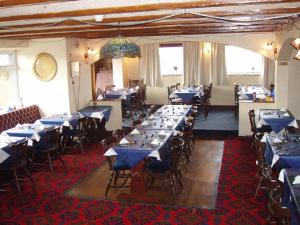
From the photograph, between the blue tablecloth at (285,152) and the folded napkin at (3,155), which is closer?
the blue tablecloth at (285,152)

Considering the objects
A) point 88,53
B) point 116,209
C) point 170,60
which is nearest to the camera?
point 116,209

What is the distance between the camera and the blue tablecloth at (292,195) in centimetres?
397

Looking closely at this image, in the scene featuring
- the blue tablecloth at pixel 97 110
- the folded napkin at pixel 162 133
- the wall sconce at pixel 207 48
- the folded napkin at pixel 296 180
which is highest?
the wall sconce at pixel 207 48

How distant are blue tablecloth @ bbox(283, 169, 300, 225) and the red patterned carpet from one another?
80 centimetres

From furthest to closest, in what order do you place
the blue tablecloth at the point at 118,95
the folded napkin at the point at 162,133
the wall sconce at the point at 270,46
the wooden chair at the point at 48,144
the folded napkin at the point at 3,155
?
the blue tablecloth at the point at 118,95
the wall sconce at the point at 270,46
the wooden chair at the point at 48,144
the folded napkin at the point at 162,133
the folded napkin at the point at 3,155

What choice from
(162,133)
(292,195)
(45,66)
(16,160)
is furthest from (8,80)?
(292,195)

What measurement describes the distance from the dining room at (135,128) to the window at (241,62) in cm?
41

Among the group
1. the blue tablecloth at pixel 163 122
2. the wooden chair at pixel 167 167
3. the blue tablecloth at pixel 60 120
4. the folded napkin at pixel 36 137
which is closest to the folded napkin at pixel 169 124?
the blue tablecloth at pixel 163 122

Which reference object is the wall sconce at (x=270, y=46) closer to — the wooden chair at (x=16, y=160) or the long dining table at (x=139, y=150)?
the long dining table at (x=139, y=150)

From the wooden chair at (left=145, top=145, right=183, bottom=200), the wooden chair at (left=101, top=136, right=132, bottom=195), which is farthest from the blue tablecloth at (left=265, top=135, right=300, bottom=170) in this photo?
the wooden chair at (left=101, top=136, right=132, bottom=195)

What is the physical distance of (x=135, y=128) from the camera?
7793 millimetres

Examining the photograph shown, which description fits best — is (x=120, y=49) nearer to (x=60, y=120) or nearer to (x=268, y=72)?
(x=60, y=120)

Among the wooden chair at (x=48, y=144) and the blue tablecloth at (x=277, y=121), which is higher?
the blue tablecloth at (x=277, y=121)

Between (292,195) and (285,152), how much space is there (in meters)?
1.67
